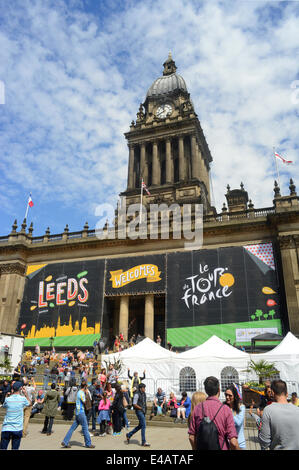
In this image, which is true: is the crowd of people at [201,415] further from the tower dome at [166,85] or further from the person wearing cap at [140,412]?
the tower dome at [166,85]

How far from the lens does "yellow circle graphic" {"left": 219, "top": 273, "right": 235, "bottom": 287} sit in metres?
29.9

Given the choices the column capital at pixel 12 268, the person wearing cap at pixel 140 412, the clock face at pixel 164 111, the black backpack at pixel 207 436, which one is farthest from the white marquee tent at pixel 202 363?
the clock face at pixel 164 111

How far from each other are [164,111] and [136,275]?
3199 centimetres

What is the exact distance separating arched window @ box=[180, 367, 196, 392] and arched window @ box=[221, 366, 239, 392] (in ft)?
4.95

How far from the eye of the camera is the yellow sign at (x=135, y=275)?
32.6m

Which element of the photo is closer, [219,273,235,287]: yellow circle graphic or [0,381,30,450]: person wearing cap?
[0,381,30,450]: person wearing cap

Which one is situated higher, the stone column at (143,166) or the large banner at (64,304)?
the stone column at (143,166)

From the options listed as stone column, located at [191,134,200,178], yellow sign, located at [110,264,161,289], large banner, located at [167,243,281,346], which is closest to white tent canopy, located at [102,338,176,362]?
large banner, located at [167,243,281,346]

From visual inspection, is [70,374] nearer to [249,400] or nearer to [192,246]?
[249,400]

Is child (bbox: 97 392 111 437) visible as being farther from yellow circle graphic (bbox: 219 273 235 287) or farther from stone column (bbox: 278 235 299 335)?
yellow circle graphic (bbox: 219 273 235 287)

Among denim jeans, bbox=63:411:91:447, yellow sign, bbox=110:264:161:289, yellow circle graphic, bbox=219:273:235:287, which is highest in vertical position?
yellow sign, bbox=110:264:161:289

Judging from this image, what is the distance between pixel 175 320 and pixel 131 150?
30.9 meters

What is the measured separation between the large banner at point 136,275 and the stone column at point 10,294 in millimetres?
10014

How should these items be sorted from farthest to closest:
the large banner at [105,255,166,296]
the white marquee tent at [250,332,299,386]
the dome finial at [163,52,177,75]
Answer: the dome finial at [163,52,177,75]
the large banner at [105,255,166,296]
the white marquee tent at [250,332,299,386]
